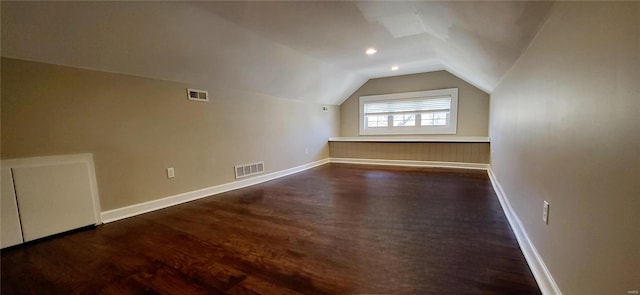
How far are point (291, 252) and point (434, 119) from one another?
5.03 metres

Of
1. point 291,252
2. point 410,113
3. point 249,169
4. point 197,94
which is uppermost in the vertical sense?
point 197,94

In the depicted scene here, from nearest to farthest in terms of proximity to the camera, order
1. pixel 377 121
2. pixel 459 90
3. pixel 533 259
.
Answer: pixel 533 259
pixel 459 90
pixel 377 121

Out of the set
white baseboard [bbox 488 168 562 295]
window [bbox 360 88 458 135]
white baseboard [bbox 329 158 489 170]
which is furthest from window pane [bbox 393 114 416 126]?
white baseboard [bbox 488 168 562 295]

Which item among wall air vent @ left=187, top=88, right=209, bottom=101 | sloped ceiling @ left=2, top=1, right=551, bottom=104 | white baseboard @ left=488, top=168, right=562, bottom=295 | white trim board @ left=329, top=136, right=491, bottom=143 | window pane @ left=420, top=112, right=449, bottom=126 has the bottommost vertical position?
white baseboard @ left=488, top=168, right=562, bottom=295

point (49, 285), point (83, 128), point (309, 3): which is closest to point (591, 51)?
point (309, 3)

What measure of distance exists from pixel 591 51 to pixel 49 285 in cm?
300

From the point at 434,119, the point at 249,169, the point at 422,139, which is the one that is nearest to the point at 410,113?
the point at 434,119

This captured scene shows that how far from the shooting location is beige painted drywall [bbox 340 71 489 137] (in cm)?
511

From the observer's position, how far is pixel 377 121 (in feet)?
20.5

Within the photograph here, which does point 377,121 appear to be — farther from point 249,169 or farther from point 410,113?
point 249,169

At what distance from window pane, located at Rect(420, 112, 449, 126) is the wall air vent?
4.72 metres

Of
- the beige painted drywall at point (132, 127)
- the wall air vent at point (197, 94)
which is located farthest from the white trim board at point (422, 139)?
the wall air vent at point (197, 94)

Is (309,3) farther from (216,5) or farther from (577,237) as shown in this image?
(577,237)

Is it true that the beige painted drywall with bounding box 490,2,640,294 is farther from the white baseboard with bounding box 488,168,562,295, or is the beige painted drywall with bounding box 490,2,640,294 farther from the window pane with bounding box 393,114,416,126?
the window pane with bounding box 393,114,416,126
